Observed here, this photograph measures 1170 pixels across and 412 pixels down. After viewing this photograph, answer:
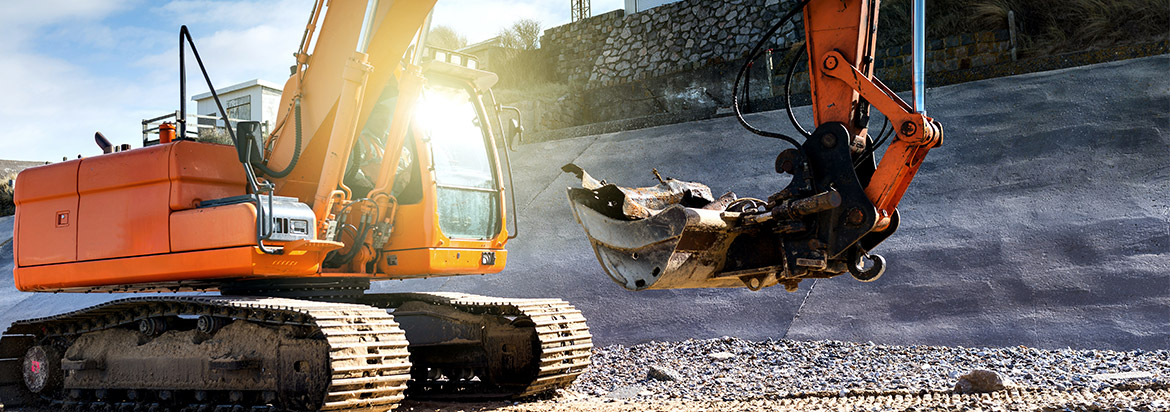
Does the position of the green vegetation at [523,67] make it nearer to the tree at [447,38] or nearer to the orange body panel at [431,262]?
the tree at [447,38]

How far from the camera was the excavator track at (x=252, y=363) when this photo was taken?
4465 millimetres

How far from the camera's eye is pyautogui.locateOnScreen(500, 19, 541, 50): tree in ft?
68.8

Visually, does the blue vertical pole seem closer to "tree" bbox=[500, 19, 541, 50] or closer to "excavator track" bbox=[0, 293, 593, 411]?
"excavator track" bbox=[0, 293, 593, 411]

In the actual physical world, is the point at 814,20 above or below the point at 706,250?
above

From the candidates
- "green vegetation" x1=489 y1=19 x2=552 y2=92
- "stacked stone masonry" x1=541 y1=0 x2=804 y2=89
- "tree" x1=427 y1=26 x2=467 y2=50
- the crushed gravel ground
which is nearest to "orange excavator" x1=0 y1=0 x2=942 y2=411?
the crushed gravel ground

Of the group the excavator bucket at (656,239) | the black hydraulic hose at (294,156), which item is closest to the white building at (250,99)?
the black hydraulic hose at (294,156)

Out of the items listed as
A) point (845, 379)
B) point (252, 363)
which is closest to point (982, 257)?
point (845, 379)

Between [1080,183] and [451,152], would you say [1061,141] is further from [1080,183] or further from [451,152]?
[451,152]

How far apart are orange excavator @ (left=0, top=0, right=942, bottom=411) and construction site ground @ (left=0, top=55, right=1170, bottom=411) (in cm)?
92

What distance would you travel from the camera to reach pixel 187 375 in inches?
203

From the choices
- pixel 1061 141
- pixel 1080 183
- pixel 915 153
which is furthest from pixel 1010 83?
pixel 915 153

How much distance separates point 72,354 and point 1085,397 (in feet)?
20.9

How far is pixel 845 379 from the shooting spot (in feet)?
19.7

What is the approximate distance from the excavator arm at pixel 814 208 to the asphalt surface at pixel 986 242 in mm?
3916
